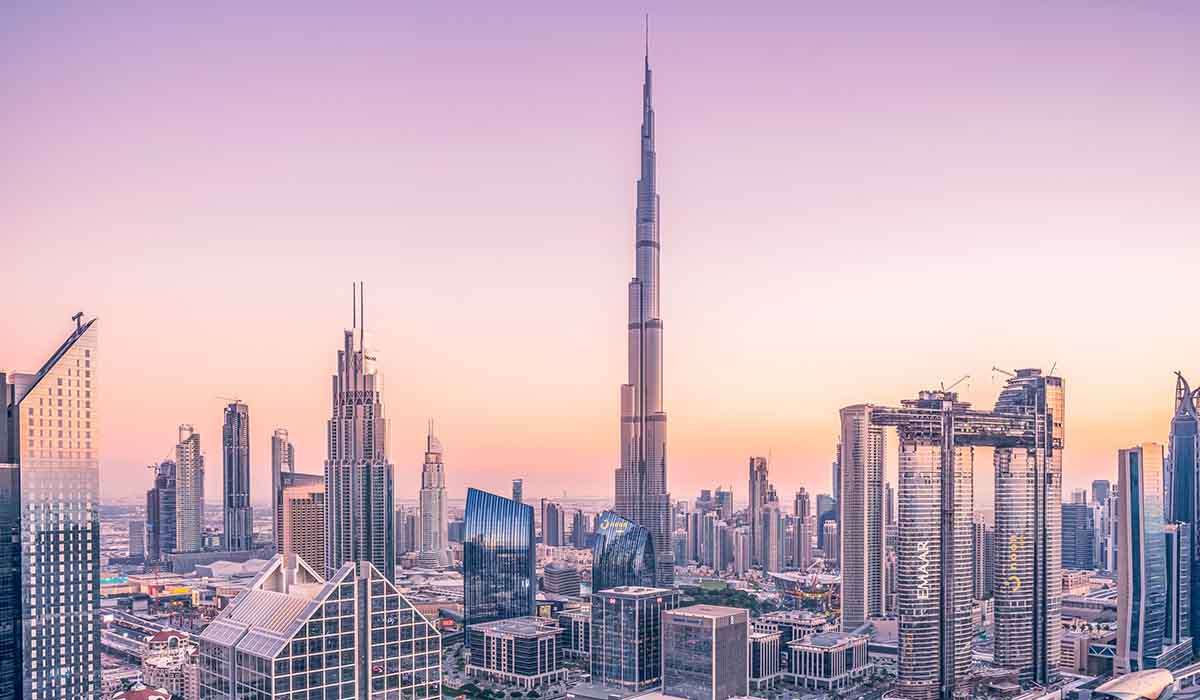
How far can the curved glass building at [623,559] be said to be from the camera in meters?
32.9

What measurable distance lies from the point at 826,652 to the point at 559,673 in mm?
7287

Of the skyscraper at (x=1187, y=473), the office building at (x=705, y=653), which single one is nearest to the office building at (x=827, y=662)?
the office building at (x=705, y=653)

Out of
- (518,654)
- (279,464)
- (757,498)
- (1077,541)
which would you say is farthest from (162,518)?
(1077,541)

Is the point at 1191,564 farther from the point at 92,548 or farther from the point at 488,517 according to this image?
the point at 92,548

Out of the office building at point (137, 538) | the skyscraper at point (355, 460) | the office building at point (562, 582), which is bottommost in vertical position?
the office building at point (562, 582)

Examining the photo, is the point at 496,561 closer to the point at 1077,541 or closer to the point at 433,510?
the point at 433,510

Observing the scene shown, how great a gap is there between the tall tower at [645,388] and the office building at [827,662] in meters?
19.7

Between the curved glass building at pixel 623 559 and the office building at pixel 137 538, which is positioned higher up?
the curved glass building at pixel 623 559

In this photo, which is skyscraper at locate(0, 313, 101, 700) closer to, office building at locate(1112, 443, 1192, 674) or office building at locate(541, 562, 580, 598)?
office building at locate(1112, 443, 1192, 674)

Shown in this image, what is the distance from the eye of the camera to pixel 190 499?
154ft

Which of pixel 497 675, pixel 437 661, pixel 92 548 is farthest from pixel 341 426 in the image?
pixel 437 661

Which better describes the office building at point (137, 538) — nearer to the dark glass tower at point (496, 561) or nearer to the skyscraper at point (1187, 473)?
the dark glass tower at point (496, 561)

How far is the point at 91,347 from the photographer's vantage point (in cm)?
1372

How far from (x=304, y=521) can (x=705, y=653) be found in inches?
779
